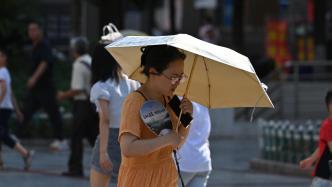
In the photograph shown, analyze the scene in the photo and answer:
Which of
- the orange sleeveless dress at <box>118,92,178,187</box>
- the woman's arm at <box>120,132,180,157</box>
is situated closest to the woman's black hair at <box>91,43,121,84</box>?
the orange sleeveless dress at <box>118,92,178,187</box>

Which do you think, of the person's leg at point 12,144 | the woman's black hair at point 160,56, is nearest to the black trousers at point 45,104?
the person's leg at point 12,144

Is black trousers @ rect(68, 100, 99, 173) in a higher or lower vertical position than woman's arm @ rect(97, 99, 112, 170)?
lower

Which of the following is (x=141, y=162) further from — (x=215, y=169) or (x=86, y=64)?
(x=215, y=169)

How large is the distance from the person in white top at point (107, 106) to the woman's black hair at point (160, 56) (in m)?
2.08

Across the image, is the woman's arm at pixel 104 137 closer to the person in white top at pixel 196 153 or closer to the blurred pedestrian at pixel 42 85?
the person in white top at pixel 196 153

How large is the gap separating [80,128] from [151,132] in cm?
621

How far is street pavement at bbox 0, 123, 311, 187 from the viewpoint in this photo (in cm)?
1173

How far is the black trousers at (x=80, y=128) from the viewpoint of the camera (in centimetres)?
1020

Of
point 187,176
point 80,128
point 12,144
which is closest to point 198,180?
point 187,176

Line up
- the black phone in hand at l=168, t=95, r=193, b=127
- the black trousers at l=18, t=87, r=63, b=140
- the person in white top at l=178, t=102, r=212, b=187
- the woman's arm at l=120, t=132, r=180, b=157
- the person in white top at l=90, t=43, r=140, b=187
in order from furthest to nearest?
the black trousers at l=18, t=87, r=63, b=140 → the person in white top at l=90, t=43, r=140, b=187 → the person in white top at l=178, t=102, r=212, b=187 → the black phone in hand at l=168, t=95, r=193, b=127 → the woman's arm at l=120, t=132, r=180, b=157

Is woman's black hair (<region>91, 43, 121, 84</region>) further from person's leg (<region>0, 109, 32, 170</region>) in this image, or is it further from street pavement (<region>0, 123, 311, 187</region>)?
person's leg (<region>0, 109, 32, 170</region>)

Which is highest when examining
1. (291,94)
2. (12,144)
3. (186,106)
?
(186,106)

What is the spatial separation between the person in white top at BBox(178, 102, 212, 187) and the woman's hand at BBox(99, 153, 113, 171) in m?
0.56

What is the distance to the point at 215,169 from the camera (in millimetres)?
13672
